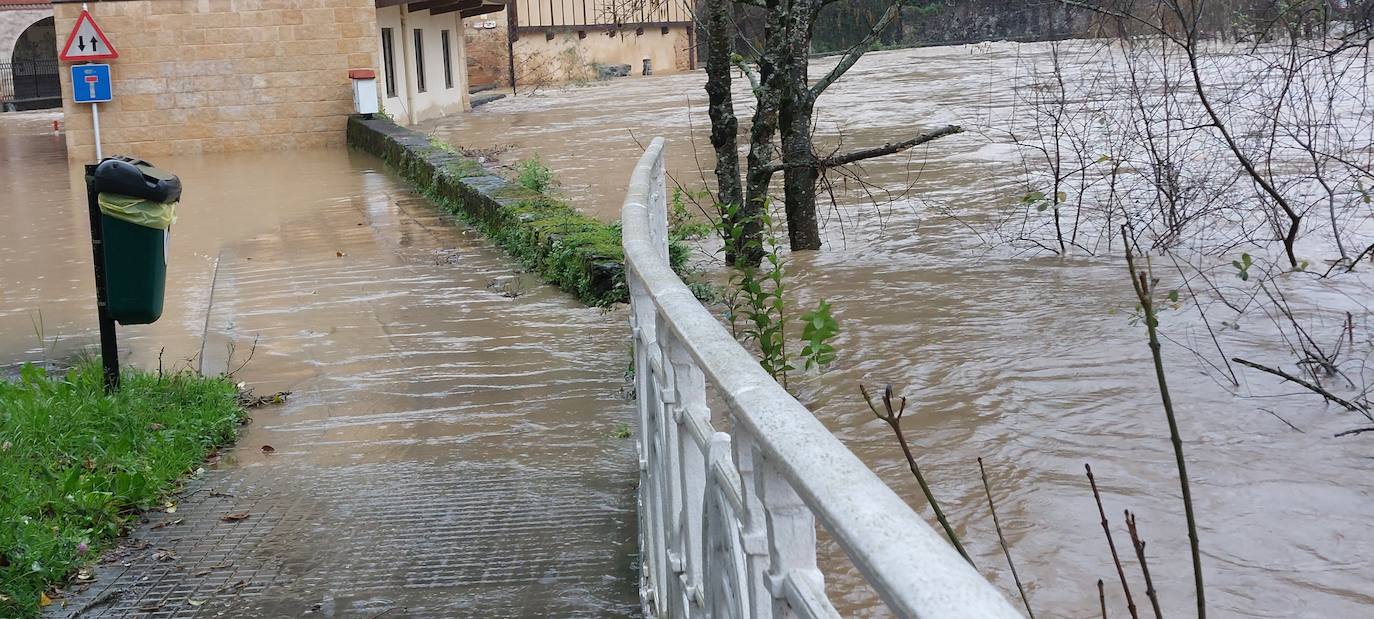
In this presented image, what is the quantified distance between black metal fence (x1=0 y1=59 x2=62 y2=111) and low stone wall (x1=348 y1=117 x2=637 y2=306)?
26296mm

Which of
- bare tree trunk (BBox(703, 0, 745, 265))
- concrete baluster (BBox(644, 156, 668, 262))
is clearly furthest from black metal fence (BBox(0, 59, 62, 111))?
concrete baluster (BBox(644, 156, 668, 262))

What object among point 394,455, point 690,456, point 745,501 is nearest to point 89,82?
point 394,455

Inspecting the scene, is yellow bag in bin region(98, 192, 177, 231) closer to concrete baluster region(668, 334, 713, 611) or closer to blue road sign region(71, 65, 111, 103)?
concrete baluster region(668, 334, 713, 611)

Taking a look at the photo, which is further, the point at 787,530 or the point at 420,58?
the point at 420,58

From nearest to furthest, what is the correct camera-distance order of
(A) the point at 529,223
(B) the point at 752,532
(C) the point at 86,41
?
(B) the point at 752,532
(A) the point at 529,223
(C) the point at 86,41

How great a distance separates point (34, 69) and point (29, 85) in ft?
2.21

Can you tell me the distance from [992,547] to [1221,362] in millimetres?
2862

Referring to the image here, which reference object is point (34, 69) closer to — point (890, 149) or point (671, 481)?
point (890, 149)

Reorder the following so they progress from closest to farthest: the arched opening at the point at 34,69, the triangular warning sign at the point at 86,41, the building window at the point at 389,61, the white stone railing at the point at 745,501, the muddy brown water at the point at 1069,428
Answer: the white stone railing at the point at 745,501
the muddy brown water at the point at 1069,428
the triangular warning sign at the point at 86,41
the building window at the point at 389,61
the arched opening at the point at 34,69

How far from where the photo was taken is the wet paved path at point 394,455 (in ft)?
12.3

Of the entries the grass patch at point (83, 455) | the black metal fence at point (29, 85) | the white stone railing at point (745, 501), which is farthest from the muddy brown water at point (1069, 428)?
the black metal fence at point (29, 85)

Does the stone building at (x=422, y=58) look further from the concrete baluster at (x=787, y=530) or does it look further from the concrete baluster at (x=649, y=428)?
the concrete baluster at (x=787, y=530)

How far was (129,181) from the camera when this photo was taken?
5.49m

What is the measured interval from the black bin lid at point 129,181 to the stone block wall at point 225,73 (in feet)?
50.1
